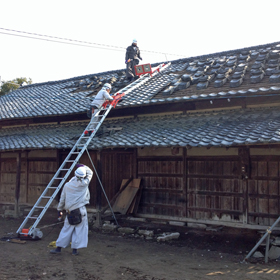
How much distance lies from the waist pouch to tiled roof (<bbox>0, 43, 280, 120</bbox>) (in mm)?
4588

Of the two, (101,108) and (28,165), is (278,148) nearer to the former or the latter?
(101,108)

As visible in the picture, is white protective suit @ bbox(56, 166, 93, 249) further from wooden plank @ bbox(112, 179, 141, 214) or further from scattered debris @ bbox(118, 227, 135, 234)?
wooden plank @ bbox(112, 179, 141, 214)

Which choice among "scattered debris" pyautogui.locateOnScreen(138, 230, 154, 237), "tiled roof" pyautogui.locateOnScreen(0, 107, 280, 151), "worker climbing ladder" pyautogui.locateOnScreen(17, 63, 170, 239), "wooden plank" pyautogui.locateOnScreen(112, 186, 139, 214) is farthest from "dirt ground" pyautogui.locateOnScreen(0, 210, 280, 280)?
"tiled roof" pyautogui.locateOnScreen(0, 107, 280, 151)

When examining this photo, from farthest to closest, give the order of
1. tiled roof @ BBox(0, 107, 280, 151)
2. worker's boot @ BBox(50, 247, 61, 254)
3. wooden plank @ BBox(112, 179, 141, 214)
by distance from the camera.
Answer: wooden plank @ BBox(112, 179, 141, 214), tiled roof @ BBox(0, 107, 280, 151), worker's boot @ BBox(50, 247, 61, 254)

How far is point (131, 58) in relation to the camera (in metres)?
13.5

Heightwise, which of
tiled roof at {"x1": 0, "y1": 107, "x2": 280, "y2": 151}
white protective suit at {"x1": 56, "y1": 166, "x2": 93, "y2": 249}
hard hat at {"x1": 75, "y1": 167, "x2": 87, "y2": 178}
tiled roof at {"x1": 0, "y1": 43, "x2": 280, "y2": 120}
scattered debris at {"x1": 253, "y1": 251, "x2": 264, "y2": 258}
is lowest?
scattered debris at {"x1": 253, "y1": 251, "x2": 264, "y2": 258}

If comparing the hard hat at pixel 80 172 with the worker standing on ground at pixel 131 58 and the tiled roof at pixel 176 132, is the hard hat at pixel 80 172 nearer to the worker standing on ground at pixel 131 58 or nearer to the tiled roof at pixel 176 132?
the tiled roof at pixel 176 132

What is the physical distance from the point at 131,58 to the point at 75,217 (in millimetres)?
8546

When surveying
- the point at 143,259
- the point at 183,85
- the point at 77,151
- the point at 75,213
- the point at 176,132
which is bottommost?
the point at 143,259

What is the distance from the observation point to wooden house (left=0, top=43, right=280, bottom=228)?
8492 millimetres

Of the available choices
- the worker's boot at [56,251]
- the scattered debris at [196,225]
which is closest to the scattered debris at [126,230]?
the scattered debris at [196,225]

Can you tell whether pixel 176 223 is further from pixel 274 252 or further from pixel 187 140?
pixel 274 252

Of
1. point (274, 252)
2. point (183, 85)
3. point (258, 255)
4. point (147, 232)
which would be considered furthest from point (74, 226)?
point (183, 85)

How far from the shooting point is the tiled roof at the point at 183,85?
9688mm
